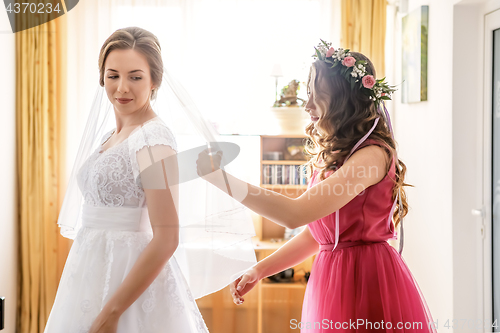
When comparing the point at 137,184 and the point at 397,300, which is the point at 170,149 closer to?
the point at 137,184

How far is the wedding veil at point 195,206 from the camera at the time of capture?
127cm

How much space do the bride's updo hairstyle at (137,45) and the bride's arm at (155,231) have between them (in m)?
0.25

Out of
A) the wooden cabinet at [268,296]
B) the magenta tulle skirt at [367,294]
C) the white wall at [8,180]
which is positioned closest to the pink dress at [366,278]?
the magenta tulle skirt at [367,294]

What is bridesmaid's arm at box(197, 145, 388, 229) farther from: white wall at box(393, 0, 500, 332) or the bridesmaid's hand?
white wall at box(393, 0, 500, 332)

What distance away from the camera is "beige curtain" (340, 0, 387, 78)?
311 centimetres

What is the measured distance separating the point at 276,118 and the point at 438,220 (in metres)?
1.25

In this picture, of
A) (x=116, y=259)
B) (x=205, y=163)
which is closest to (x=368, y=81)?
(x=205, y=163)

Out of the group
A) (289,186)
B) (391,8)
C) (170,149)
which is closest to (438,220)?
(289,186)

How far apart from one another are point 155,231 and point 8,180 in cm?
230

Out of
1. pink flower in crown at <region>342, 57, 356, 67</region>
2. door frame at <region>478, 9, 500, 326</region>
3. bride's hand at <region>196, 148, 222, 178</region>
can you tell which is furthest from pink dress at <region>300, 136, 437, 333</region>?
door frame at <region>478, 9, 500, 326</region>

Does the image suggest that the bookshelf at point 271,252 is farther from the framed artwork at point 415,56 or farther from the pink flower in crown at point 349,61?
the pink flower in crown at point 349,61

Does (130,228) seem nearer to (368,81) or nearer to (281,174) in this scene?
(368,81)

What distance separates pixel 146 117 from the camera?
1.24 m

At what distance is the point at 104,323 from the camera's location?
1073 millimetres
